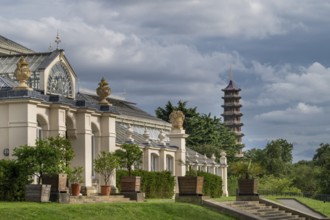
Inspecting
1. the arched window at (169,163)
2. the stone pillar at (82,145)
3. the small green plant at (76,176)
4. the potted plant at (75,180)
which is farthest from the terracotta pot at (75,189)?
the arched window at (169,163)

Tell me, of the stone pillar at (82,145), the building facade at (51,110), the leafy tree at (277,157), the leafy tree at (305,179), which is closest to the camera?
the building facade at (51,110)

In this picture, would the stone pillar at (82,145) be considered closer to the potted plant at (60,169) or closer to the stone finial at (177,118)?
the potted plant at (60,169)

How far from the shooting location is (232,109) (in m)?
166

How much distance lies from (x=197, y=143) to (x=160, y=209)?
62686 millimetres

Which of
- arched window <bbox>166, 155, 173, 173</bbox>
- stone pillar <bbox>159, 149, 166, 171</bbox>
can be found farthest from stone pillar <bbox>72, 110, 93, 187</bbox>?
arched window <bbox>166, 155, 173, 173</bbox>

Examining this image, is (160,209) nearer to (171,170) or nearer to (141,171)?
(141,171)

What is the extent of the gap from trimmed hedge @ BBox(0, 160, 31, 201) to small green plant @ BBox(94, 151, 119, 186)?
274 inches

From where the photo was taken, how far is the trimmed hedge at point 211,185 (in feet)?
192

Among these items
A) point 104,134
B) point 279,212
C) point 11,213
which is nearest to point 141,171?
point 104,134

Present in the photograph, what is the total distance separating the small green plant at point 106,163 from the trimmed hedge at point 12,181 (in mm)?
6967

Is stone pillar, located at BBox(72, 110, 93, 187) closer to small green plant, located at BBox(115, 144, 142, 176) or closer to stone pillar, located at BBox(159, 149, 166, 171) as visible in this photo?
small green plant, located at BBox(115, 144, 142, 176)

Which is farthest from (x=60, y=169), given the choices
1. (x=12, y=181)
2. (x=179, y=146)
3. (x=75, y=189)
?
(x=179, y=146)

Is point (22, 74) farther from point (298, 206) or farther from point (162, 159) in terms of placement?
point (162, 159)

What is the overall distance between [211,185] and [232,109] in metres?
106
